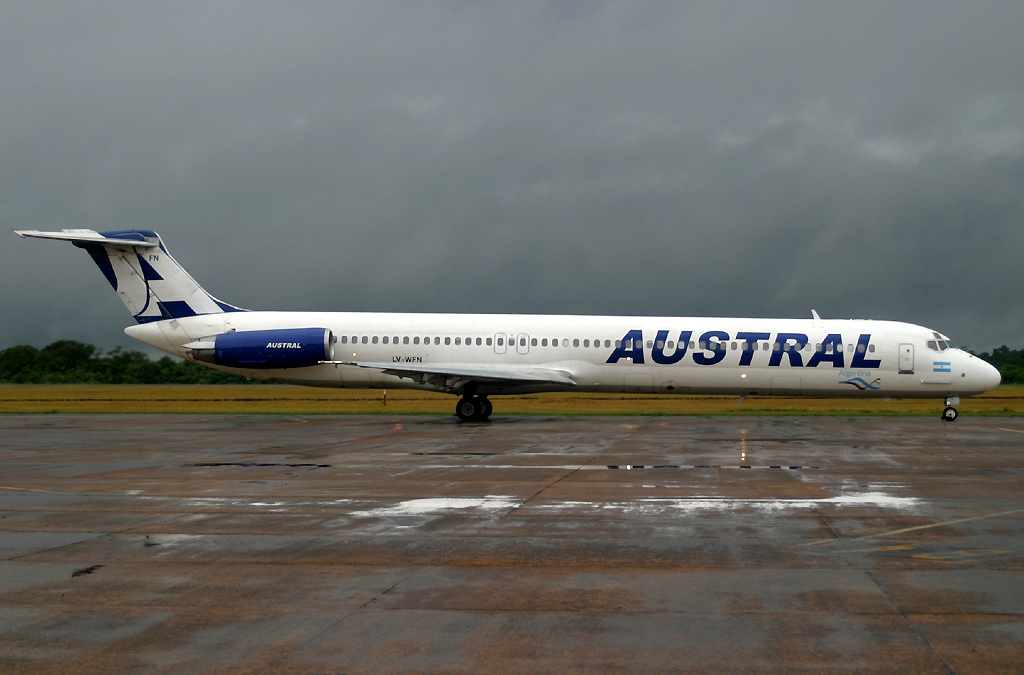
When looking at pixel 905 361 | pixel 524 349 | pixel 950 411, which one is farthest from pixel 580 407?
pixel 950 411

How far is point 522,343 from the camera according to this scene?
30.3 metres

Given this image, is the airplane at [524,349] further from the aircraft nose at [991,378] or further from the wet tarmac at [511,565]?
the wet tarmac at [511,565]

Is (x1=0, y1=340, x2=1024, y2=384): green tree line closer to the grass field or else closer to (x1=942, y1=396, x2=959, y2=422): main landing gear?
the grass field

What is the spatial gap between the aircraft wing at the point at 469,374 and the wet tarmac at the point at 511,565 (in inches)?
427

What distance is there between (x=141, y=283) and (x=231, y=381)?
60.4 meters

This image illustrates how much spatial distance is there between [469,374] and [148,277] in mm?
12639

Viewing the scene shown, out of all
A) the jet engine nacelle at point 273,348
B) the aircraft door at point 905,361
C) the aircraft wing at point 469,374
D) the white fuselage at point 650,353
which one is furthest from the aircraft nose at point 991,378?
the jet engine nacelle at point 273,348

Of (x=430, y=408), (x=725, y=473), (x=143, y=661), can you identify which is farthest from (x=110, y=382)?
(x=143, y=661)

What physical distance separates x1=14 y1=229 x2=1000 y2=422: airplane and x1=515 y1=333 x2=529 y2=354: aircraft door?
35 millimetres

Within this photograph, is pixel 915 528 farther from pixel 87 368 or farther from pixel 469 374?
pixel 87 368

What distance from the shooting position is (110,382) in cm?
8731

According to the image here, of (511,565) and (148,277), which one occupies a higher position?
(148,277)

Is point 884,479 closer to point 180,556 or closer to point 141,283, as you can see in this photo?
point 180,556

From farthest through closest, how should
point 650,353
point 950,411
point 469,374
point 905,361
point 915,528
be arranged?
point 950,411, point 650,353, point 905,361, point 469,374, point 915,528
